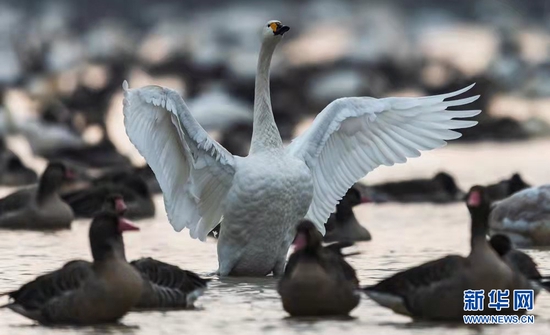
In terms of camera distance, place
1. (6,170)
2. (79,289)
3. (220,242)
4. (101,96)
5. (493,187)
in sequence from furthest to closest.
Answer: (101,96)
(6,170)
(493,187)
(220,242)
(79,289)

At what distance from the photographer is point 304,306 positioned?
343 inches

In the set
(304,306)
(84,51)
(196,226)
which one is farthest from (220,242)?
(84,51)

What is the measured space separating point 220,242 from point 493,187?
5.59 meters

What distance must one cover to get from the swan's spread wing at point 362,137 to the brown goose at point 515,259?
1505 millimetres

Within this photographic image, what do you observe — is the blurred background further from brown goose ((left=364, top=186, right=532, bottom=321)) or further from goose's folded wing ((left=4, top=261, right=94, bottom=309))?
brown goose ((left=364, top=186, right=532, bottom=321))

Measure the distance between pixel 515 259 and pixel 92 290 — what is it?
8.94 ft

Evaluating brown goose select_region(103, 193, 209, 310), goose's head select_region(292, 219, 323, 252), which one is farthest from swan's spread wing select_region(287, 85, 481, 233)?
goose's head select_region(292, 219, 323, 252)

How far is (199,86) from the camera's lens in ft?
127

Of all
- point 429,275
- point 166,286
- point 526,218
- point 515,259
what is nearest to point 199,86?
point 526,218

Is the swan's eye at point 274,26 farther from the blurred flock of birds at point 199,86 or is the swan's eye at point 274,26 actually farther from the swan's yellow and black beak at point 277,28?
the blurred flock of birds at point 199,86

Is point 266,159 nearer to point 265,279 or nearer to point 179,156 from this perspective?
point 179,156

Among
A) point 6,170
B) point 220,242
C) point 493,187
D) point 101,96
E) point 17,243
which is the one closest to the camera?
point 220,242

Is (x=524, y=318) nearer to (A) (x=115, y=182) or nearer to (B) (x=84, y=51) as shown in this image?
(A) (x=115, y=182)

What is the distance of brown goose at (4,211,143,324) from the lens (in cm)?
853
